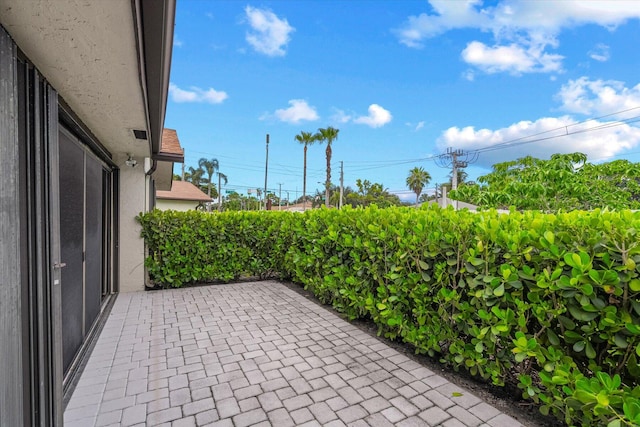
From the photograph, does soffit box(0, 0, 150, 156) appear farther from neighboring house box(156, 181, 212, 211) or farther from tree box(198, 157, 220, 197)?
tree box(198, 157, 220, 197)

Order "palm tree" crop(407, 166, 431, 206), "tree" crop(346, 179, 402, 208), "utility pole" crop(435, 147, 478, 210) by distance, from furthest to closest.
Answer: "palm tree" crop(407, 166, 431, 206) → "tree" crop(346, 179, 402, 208) → "utility pole" crop(435, 147, 478, 210)

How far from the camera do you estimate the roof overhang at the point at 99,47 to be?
150 centimetres

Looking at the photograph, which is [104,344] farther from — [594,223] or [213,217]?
[594,223]

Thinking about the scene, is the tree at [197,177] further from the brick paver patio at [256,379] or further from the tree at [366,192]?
the brick paver patio at [256,379]

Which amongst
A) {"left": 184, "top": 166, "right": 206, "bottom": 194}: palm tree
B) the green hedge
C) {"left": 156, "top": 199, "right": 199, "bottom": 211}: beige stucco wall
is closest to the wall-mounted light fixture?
the green hedge

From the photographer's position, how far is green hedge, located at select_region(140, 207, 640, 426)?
180 centimetres

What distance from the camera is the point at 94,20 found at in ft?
5.23

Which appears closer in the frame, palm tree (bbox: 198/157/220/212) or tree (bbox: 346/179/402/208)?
tree (bbox: 346/179/402/208)

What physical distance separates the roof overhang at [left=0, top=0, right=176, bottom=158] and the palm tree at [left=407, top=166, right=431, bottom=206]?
4577 cm

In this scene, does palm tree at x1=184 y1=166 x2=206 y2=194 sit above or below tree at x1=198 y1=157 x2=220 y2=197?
below

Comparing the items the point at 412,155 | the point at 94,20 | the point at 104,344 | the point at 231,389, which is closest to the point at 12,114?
the point at 94,20

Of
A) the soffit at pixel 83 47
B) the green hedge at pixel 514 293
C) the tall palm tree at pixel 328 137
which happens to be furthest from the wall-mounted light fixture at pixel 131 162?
the tall palm tree at pixel 328 137

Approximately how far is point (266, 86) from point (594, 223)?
19.1 meters

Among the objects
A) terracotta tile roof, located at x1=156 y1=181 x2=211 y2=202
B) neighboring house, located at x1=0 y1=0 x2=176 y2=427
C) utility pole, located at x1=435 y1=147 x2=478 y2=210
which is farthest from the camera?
utility pole, located at x1=435 y1=147 x2=478 y2=210
